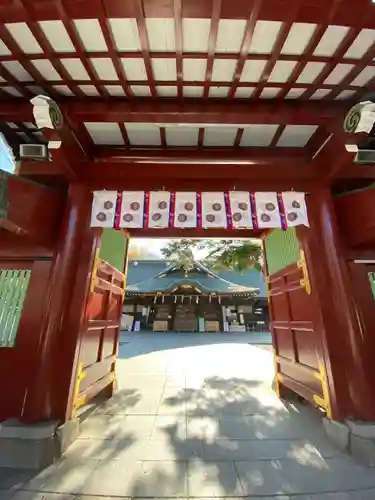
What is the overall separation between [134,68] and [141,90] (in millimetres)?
319

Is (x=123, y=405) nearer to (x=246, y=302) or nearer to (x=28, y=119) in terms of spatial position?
(x=28, y=119)

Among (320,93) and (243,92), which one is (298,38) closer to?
(243,92)

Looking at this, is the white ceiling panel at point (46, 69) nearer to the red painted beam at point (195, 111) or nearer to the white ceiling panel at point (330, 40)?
the red painted beam at point (195, 111)

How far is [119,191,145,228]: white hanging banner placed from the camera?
3.75m

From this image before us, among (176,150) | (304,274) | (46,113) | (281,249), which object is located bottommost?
(304,274)

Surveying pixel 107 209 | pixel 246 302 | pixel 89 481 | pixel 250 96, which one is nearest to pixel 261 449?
pixel 89 481

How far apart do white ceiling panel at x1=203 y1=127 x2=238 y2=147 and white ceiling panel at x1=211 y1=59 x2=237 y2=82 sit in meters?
0.74

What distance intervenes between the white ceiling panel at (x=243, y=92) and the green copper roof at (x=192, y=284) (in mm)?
16905

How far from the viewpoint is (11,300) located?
346 centimetres

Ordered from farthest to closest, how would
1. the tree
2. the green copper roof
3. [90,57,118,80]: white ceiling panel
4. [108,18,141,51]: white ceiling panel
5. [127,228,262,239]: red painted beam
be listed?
the green copper roof < the tree < [127,228,262,239]: red painted beam < [90,57,118,80]: white ceiling panel < [108,18,141,51]: white ceiling panel

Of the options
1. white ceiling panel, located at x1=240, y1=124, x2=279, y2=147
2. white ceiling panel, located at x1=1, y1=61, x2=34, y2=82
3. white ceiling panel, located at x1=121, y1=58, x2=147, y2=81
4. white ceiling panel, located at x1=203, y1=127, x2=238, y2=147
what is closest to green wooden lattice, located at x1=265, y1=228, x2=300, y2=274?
white ceiling panel, located at x1=240, y1=124, x2=279, y2=147

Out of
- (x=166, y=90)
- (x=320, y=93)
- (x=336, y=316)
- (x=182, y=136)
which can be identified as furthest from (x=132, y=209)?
(x=336, y=316)

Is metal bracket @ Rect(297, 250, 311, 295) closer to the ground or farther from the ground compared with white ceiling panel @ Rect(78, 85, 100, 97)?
closer to the ground

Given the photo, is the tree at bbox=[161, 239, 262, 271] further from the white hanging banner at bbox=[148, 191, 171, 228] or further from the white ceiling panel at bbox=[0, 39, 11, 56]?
the white ceiling panel at bbox=[0, 39, 11, 56]
